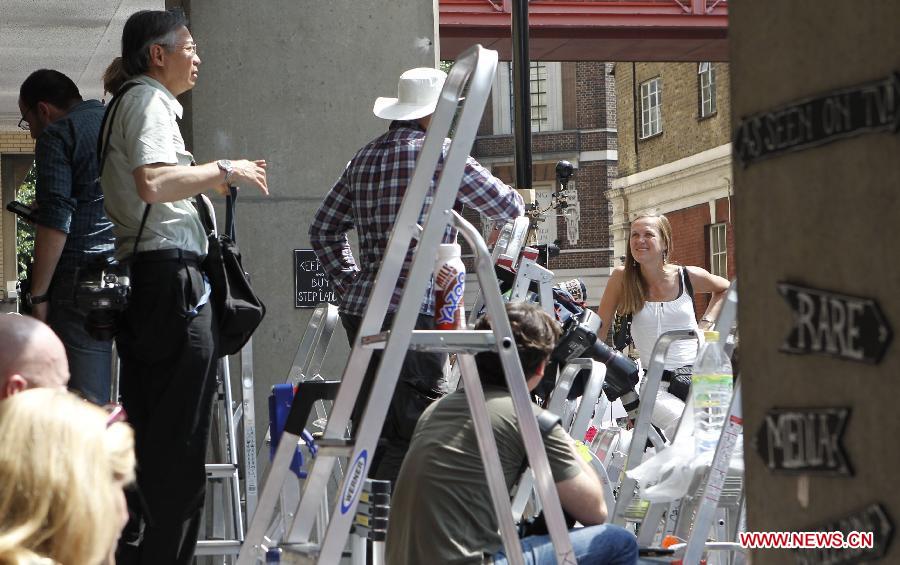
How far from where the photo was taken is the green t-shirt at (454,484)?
159 inches

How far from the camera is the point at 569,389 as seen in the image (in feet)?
18.8

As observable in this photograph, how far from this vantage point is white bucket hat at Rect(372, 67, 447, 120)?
17.2 ft

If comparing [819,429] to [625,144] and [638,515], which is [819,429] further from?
[625,144]

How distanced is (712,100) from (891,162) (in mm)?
33532

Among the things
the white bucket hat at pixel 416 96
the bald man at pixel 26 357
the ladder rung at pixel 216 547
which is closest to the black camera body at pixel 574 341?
the white bucket hat at pixel 416 96

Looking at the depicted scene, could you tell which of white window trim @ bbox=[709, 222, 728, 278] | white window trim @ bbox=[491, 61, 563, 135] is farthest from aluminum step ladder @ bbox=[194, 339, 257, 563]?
white window trim @ bbox=[491, 61, 563, 135]

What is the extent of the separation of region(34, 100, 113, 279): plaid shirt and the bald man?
1.95 meters

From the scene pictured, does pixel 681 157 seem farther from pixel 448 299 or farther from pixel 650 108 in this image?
pixel 448 299

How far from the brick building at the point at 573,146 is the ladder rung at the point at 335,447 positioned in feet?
156

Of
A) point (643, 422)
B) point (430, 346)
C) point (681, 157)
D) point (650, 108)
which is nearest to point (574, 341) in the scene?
point (643, 422)

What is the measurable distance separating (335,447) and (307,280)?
3.29 metres

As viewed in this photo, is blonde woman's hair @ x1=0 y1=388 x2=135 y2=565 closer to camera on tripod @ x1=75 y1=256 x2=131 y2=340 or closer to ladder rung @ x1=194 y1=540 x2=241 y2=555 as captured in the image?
camera on tripod @ x1=75 y1=256 x2=131 y2=340

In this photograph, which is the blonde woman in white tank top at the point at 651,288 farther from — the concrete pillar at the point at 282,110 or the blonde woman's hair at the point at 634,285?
the concrete pillar at the point at 282,110

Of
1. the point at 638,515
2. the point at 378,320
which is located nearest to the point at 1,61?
the point at 638,515
